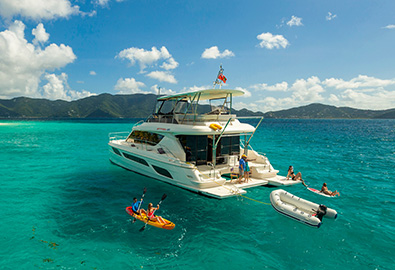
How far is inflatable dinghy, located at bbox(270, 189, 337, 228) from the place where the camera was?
8.41m

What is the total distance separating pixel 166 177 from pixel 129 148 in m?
4.87

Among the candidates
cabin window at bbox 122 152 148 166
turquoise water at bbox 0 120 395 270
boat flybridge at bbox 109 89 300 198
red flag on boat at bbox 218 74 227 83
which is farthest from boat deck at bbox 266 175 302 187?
cabin window at bbox 122 152 148 166

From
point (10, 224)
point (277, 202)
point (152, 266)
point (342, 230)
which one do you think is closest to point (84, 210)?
point (10, 224)

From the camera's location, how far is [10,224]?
9.08 meters

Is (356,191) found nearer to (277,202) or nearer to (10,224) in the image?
(277,202)

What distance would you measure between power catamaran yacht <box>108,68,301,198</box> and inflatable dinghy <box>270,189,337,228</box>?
1.85 meters

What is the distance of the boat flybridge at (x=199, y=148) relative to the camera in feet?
37.2

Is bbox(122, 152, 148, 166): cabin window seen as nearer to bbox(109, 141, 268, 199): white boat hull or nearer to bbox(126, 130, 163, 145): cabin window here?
bbox(109, 141, 268, 199): white boat hull

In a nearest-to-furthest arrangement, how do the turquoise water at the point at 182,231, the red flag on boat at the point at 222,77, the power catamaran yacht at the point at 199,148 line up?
the turquoise water at the point at 182,231, the power catamaran yacht at the point at 199,148, the red flag on boat at the point at 222,77

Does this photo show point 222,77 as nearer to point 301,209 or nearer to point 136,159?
point 136,159

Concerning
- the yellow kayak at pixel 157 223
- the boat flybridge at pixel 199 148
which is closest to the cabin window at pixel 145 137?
the boat flybridge at pixel 199 148

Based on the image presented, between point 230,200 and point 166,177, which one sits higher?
point 166,177

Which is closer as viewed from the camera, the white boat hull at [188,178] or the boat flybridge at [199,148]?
the white boat hull at [188,178]

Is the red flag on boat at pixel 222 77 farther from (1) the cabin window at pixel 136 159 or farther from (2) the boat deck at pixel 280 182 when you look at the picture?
(1) the cabin window at pixel 136 159
